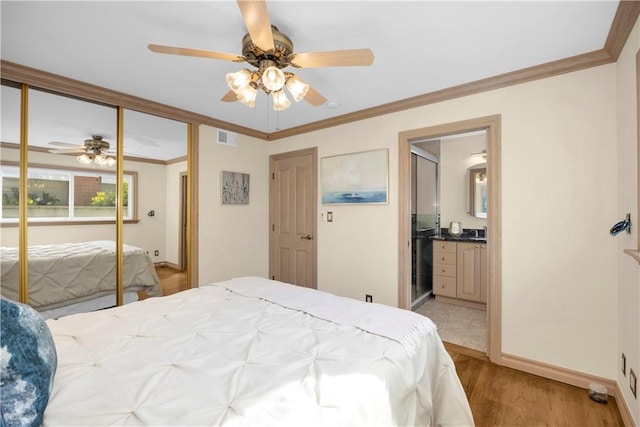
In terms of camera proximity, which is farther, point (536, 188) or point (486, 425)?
point (536, 188)

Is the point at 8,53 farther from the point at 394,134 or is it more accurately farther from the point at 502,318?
the point at 502,318

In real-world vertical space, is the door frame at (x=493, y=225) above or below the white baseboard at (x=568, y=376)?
above

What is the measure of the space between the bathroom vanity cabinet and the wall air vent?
315cm

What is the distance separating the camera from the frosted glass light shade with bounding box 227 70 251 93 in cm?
170

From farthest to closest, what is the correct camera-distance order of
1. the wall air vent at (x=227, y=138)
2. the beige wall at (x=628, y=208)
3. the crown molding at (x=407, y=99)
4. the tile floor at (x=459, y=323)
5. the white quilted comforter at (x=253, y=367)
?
the wall air vent at (x=227, y=138) < the tile floor at (x=459, y=323) < the crown molding at (x=407, y=99) < the beige wall at (x=628, y=208) < the white quilted comforter at (x=253, y=367)

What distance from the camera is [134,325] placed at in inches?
57.8

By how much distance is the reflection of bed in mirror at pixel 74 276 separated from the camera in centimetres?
227

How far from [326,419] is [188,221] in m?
2.89

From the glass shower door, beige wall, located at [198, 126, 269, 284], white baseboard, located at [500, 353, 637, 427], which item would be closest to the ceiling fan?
beige wall, located at [198, 126, 269, 284]

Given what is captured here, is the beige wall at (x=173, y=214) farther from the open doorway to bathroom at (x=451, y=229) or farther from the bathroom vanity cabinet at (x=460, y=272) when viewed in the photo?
the bathroom vanity cabinet at (x=460, y=272)

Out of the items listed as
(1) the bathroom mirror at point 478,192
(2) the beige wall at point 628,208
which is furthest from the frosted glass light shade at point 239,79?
(1) the bathroom mirror at point 478,192

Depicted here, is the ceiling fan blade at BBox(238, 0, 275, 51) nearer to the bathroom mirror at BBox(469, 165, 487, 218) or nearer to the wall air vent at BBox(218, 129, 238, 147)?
the wall air vent at BBox(218, 129, 238, 147)

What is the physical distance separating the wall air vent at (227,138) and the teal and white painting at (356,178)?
3.95ft

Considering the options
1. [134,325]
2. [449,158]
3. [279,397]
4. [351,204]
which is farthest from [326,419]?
→ [449,158]
